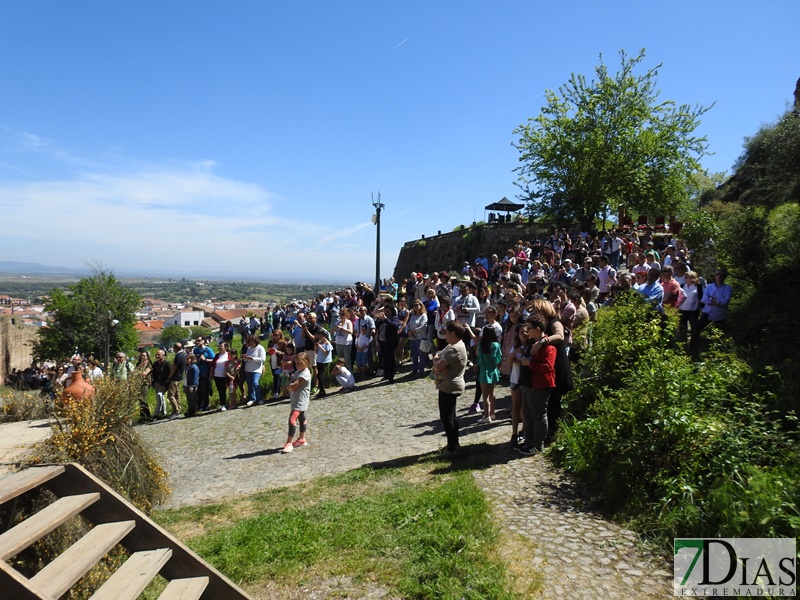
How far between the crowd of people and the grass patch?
1.40m

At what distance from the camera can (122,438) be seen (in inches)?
196

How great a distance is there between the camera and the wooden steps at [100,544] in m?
2.87

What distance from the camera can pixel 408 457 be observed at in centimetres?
662

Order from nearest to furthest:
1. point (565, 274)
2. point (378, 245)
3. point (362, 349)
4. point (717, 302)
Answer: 1. point (717, 302)
2. point (362, 349)
3. point (565, 274)
4. point (378, 245)

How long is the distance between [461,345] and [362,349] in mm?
6470

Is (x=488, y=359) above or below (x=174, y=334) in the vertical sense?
above

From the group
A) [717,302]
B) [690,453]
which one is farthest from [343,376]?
[690,453]

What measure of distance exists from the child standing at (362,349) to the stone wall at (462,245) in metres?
18.9

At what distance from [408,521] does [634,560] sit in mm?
1850

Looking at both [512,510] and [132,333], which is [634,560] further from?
[132,333]

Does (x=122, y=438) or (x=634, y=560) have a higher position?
(x=122, y=438)

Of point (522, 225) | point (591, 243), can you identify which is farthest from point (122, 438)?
point (522, 225)

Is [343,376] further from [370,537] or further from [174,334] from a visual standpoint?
[174,334]

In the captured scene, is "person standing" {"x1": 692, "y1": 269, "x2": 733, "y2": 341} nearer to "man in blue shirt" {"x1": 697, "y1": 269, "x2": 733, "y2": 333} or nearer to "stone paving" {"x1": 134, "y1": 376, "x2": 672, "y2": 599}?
"man in blue shirt" {"x1": 697, "y1": 269, "x2": 733, "y2": 333}
